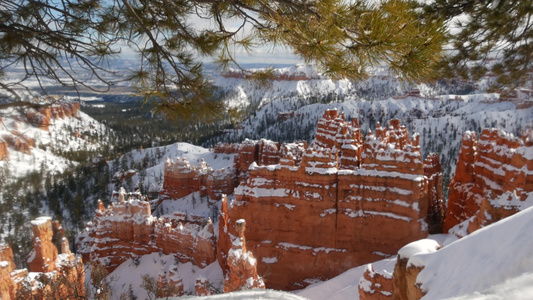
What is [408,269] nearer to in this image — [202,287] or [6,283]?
[202,287]

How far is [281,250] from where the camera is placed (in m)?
13.9

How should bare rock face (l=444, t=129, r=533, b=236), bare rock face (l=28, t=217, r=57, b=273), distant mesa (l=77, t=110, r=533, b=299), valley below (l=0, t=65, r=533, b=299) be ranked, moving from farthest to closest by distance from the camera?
bare rock face (l=28, t=217, r=57, b=273)
distant mesa (l=77, t=110, r=533, b=299)
bare rock face (l=444, t=129, r=533, b=236)
valley below (l=0, t=65, r=533, b=299)

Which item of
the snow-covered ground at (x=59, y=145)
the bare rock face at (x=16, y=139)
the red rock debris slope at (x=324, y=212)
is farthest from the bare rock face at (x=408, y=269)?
the snow-covered ground at (x=59, y=145)

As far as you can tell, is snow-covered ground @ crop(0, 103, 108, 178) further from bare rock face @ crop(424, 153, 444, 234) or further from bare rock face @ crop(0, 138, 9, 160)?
bare rock face @ crop(424, 153, 444, 234)

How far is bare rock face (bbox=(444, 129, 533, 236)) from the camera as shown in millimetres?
9562

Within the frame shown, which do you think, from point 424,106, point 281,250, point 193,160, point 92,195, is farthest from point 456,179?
point 424,106

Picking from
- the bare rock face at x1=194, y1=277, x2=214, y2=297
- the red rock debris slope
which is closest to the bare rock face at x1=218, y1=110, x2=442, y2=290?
the red rock debris slope

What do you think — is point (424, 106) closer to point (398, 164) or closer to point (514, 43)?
point (398, 164)

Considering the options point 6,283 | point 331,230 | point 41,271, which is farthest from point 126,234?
point 331,230

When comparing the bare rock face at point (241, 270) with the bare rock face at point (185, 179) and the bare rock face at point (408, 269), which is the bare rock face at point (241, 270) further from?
the bare rock face at point (185, 179)

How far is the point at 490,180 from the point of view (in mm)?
13094

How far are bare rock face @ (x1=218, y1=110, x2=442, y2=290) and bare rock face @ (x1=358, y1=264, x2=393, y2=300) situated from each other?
16.2ft

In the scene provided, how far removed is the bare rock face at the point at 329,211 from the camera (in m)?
12.5

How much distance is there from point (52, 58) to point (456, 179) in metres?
17.4
